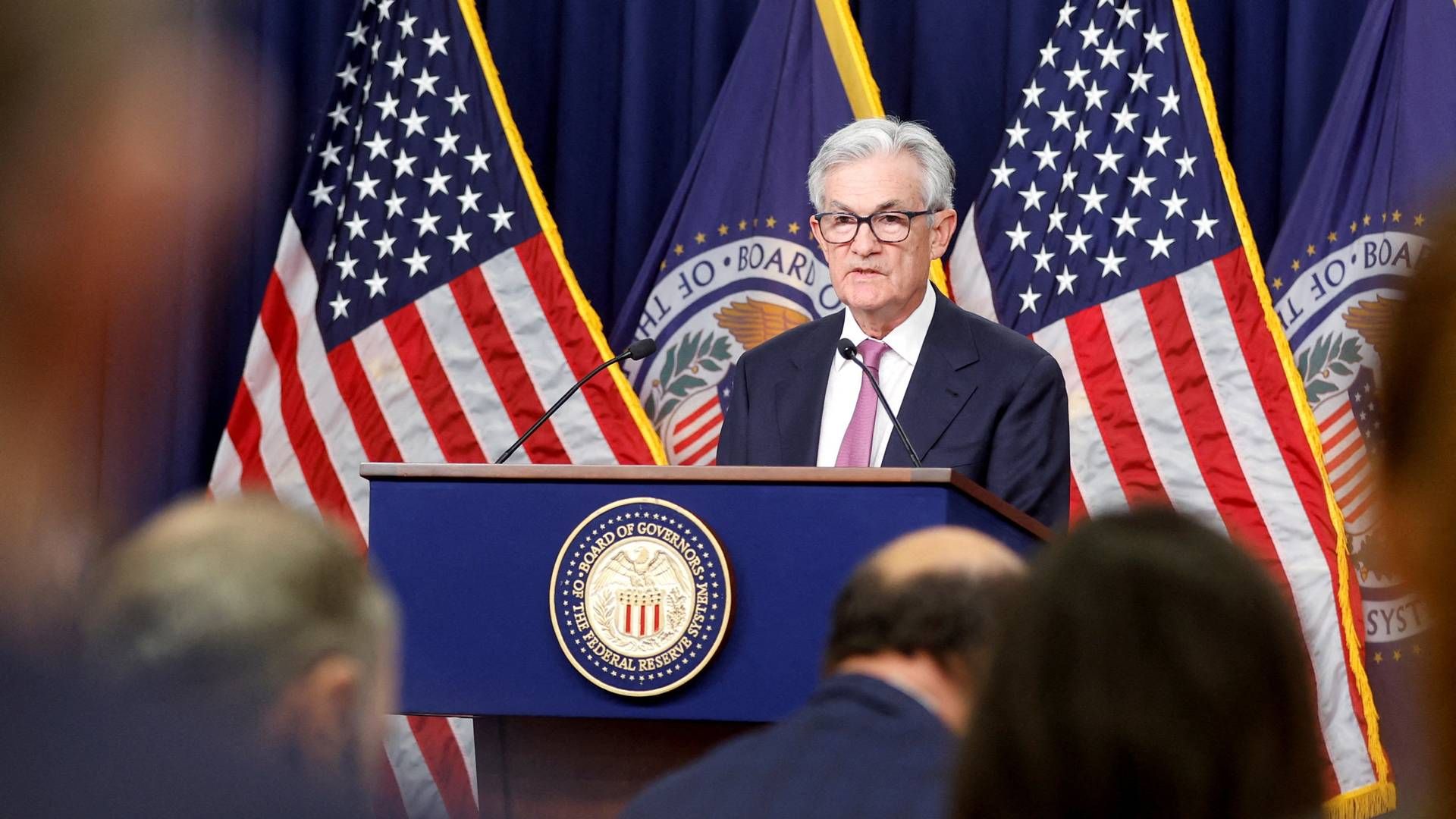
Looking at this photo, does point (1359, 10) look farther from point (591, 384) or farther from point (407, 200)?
point (407, 200)

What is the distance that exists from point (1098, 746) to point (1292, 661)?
0.14 m

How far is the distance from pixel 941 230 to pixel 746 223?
1502mm

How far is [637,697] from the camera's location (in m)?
2.89

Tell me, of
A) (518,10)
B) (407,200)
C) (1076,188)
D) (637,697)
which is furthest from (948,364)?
(518,10)

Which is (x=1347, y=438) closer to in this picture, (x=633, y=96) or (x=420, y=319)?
(x=633, y=96)

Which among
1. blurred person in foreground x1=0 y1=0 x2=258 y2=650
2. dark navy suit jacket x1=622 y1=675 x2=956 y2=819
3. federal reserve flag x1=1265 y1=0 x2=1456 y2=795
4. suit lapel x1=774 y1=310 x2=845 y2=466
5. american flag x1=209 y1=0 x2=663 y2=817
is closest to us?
blurred person in foreground x1=0 y1=0 x2=258 y2=650

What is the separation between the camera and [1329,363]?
17.1ft

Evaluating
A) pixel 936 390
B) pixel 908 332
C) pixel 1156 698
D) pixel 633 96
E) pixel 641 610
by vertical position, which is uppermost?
pixel 633 96

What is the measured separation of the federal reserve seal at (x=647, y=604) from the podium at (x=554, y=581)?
2 cm

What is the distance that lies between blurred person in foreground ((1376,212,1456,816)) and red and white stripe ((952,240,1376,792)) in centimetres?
408

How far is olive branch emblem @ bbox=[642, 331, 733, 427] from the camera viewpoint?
5570 millimetres

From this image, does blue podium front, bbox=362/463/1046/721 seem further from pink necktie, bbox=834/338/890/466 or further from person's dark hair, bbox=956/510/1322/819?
person's dark hair, bbox=956/510/1322/819

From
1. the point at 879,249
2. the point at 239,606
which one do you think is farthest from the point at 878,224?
the point at 239,606


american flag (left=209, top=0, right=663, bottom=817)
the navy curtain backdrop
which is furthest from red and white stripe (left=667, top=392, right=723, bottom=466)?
the navy curtain backdrop
